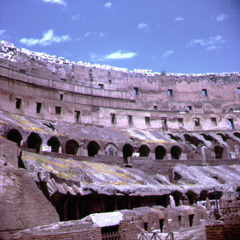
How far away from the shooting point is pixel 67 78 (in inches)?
1806

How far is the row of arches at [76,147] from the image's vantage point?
2558 centimetres

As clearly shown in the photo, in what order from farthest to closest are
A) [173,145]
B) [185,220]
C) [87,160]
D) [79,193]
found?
[173,145] < [87,160] < [185,220] < [79,193]

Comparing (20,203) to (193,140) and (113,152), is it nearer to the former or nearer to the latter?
(113,152)

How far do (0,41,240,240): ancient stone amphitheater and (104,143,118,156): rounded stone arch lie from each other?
0.35 feet

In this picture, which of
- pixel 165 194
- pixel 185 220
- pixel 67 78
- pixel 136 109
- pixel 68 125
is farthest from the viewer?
pixel 67 78

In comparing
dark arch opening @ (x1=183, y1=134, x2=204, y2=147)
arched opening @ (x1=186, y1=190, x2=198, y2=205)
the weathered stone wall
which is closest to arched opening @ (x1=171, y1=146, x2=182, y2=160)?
dark arch opening @ (x1=183, y1=134, x2=204, y2=147)

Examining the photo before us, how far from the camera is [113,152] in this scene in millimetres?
30312

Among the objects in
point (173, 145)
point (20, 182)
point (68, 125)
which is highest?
point (68, 125)

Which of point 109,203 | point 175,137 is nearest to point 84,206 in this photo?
point 109,203

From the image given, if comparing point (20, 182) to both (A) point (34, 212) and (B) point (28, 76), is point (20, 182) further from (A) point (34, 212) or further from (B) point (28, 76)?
(B) point (28, 76)

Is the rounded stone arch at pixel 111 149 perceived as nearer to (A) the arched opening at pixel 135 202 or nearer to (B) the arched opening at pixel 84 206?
(A) the arched opening at pixel 135 202

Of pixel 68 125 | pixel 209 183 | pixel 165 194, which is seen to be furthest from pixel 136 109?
pixel 165 194

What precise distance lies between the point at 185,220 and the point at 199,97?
130ft

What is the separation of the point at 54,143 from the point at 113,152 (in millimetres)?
6261
